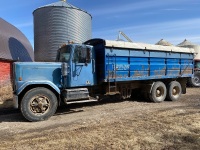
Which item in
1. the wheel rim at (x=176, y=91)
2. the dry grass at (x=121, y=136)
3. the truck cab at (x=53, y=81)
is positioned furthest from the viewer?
the wheel rim at (x=176, y=91)

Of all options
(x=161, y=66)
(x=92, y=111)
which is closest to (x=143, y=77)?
(x=161, y=66)

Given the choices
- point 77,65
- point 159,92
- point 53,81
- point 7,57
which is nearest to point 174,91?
point 159,92

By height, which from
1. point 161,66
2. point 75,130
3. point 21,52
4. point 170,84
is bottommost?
point 75,130

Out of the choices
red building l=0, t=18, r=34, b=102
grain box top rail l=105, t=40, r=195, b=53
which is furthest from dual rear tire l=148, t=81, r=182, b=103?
red building l=0, t=18, r=34, b=102

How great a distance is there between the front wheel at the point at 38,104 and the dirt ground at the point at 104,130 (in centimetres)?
27

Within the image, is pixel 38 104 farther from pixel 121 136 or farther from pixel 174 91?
pixel 174 91

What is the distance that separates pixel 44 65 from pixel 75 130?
295cm

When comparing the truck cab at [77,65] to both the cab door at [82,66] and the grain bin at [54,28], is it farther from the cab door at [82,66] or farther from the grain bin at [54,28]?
the grain bin at [54,28]

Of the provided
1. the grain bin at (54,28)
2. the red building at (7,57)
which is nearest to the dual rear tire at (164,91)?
the grain bin at (54,28)

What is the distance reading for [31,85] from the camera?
320 inches

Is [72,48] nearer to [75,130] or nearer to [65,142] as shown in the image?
[75,130]

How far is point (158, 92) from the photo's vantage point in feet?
38.2

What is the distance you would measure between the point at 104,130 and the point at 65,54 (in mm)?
3806

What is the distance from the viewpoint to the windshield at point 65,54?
8.99m
